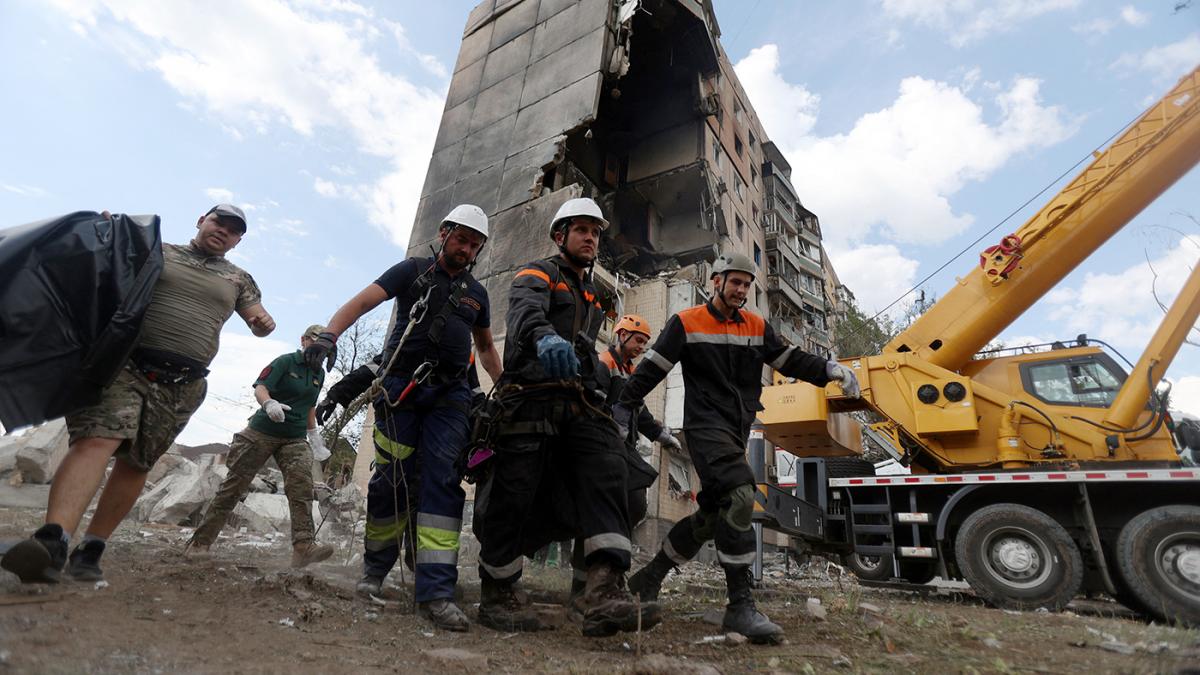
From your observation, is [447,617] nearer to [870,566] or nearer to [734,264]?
[734,264]

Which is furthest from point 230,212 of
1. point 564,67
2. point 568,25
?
point 568,25

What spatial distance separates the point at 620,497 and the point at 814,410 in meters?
4.92

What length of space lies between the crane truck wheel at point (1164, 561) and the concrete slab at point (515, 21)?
2104 cm

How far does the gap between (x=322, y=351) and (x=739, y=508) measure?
7.19 ft

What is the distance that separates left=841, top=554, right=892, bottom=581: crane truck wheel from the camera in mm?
7301

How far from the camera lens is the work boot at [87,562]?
2801mm

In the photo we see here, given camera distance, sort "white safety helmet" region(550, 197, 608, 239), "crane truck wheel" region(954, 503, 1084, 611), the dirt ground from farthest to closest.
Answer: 1. "crane truck wheel" region(954, 503, 1084, 611)
2. "white safety helmet" region(550, 197, 608, 239)
3. the dirt ground

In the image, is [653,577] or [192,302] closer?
[192,302]

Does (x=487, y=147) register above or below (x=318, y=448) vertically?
above

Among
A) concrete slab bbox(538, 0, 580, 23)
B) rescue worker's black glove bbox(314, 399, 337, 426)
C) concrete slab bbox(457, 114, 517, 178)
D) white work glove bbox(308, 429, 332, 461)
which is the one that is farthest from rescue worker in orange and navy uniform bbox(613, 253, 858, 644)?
concrete slab bbox(538, 0, 580, 23)

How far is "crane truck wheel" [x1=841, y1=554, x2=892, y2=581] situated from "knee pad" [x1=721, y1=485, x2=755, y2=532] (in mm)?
5096

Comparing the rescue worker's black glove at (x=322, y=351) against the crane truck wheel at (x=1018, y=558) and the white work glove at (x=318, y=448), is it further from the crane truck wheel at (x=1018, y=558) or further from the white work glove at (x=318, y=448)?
the crane truck wheel at (x=1018, y=558)

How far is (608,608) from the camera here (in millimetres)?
2498

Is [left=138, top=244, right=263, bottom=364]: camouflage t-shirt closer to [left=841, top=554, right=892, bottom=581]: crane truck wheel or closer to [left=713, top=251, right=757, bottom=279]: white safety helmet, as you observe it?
[left=713, top=251, right=757, bottom=279]: white safety helmet
